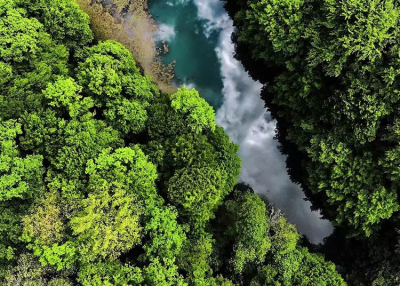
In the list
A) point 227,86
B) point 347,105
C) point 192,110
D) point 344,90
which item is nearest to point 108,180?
point 192,110

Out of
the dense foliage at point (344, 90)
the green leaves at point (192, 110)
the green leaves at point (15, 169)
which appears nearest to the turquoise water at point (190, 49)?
the dense foliage at point (344, 90)

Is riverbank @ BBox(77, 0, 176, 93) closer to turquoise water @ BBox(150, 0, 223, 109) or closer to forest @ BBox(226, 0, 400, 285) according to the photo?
turquoise water @ BBox(150, 0, 223, 109)

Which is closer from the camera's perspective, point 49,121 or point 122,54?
point 49,121

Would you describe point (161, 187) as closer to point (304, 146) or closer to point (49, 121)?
point (49, 121)

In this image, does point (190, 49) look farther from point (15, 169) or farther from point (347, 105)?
point (15, 169)

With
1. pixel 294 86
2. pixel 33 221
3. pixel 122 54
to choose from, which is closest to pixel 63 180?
pixel 33 221

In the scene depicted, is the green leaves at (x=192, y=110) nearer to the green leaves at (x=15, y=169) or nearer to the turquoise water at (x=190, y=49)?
the turquoise water at (x=190, y=49)
